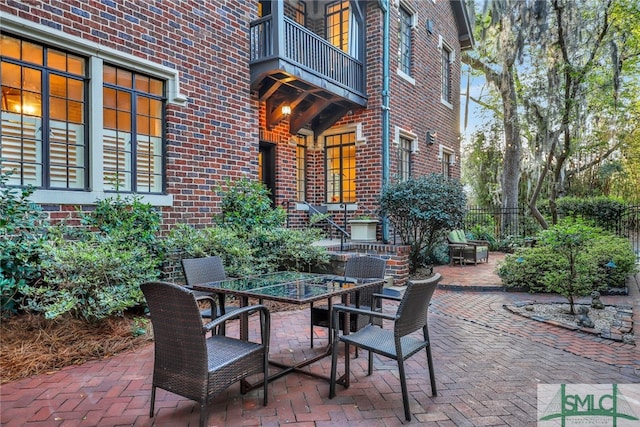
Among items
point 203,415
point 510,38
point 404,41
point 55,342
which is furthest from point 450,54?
point 203,415

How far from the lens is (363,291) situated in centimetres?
388

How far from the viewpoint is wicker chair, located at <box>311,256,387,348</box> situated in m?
3.68

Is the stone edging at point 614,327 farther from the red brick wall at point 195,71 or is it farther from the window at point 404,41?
the window at point 404,41

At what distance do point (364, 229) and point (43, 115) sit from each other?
213 inches

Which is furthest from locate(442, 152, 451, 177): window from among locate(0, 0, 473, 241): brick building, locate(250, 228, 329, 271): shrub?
locate(250, 228, 329, 271): shrub

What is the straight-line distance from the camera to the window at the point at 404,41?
10.1 metres

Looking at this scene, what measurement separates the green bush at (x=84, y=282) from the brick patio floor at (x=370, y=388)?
1.81ft

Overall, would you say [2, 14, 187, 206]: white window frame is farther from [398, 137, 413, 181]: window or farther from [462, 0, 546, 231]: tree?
[462, 0, 546, 231]: tree

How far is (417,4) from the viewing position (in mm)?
10625

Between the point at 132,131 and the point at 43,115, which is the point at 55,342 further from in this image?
the point at 132,131

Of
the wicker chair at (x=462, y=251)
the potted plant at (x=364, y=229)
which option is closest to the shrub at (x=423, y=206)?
the potted plant at (x=364, y=229)

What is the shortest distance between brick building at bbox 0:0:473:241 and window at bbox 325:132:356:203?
0.04 meters

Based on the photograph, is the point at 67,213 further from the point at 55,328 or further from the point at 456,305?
the point at 456,305

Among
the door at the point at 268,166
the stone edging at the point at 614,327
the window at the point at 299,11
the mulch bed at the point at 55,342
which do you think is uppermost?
the window at the point at 299,11
